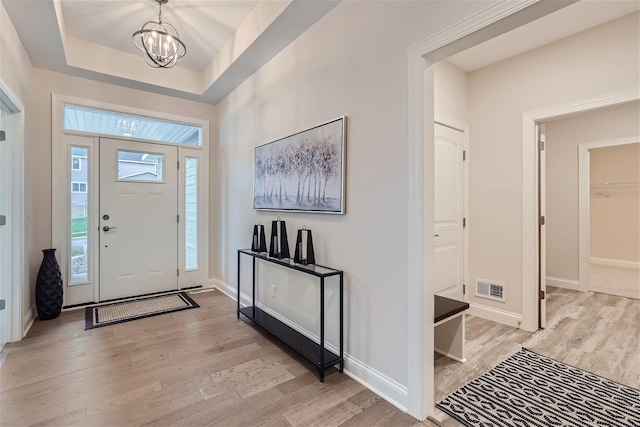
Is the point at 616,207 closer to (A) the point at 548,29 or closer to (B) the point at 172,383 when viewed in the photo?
(A) the point at 548,29

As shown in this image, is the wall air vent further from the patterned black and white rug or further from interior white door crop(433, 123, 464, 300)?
the patterned black and white rug

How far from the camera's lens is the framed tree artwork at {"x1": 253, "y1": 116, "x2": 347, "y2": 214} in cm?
224

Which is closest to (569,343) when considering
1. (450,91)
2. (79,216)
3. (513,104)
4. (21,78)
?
(513,104)

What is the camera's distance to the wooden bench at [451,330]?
2223mm

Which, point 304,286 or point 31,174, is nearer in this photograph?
point 304,286

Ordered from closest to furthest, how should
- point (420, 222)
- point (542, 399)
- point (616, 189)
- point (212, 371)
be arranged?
point (420, 222) → point (542, 399) → point (212, 371) → point (616, 189)

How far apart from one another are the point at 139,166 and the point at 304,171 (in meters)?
2.59

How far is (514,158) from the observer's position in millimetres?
3033

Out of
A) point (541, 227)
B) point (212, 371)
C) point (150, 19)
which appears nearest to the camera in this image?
point (212, 371)

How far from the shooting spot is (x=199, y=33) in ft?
10.2

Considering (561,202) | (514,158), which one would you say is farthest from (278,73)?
(561,202)

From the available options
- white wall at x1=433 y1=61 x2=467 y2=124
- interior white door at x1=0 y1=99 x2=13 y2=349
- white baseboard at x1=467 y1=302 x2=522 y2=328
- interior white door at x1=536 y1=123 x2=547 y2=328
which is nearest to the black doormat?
interior white door at x1=0 y1=99 x2=13 y2=349

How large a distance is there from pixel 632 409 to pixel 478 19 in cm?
237

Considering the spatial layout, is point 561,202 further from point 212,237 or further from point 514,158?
point 212,237
